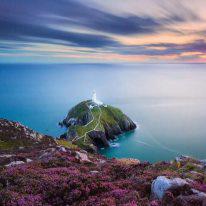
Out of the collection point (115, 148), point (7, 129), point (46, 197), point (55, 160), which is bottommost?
point (115, 148)

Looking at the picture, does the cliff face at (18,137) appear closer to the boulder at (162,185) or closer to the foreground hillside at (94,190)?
the foreground hillside at (94,190)

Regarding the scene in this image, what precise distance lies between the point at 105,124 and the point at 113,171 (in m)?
174

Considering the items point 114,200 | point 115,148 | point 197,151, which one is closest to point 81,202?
point 114,200

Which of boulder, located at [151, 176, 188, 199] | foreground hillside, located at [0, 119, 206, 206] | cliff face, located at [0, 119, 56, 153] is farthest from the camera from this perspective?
cliff face, located at [0, 119, 56, 153]

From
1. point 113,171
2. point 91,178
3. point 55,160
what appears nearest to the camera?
point 91,178

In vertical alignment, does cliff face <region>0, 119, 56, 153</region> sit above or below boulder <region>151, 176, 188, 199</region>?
below

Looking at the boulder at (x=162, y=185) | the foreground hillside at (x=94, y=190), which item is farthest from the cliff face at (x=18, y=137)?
the boulder at (x=162, y=185)

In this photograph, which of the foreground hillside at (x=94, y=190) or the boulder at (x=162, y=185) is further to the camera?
the boulder at (x=162, y=185)

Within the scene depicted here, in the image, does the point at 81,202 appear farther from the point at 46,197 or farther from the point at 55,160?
the point at 55,160

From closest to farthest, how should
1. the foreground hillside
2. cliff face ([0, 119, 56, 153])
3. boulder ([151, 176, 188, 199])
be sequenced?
the foreground hillside
boulder ([151, 176, 188, 199])
cliff face ([0, 119, 56, 153])

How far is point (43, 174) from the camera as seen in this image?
61.4 ft

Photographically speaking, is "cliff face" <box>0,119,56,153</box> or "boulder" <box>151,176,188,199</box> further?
"cliff face" <box>0,119,56,153</box>

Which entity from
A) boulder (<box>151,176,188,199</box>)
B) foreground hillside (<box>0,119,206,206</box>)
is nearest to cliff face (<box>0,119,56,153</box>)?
foreground hillside (<box>0,119,206,206</box>)

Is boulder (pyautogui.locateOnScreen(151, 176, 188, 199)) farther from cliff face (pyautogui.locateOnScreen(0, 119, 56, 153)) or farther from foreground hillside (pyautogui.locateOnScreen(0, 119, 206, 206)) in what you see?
cliff face (pyautogui.locateOnScreen(0, 119, 56, 153))
